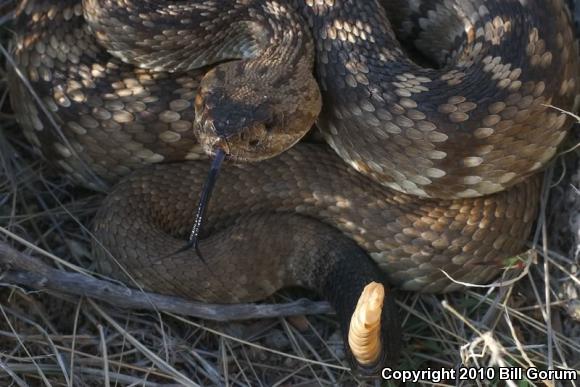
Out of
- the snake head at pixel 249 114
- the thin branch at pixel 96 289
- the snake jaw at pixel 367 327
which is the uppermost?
the snake head at pixel 249 114

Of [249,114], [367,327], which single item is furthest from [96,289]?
[367,327]

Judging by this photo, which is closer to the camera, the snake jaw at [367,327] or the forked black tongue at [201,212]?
the snake jaw at [367,327]

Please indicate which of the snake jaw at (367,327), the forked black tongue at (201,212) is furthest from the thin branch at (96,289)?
the snake jaw at (367,327)

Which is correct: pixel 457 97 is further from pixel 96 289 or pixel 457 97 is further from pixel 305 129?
pixel 96 289

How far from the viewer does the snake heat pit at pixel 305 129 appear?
135 inches

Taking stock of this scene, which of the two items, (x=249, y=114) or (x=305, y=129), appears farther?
(x=305, y=129)

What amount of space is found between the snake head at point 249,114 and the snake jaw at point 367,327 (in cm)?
89

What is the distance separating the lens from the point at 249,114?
3482mm

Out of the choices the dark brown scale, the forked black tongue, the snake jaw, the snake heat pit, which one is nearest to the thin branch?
the snake heat pit

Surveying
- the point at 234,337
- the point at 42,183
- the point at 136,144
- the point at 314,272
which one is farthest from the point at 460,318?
the point at 42,183

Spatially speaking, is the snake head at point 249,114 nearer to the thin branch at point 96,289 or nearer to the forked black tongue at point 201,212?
the forked black tongue at point 201,212

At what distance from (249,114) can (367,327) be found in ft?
3.64

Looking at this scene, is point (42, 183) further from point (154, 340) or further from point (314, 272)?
point (314, 272)

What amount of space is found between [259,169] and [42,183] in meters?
1.21
